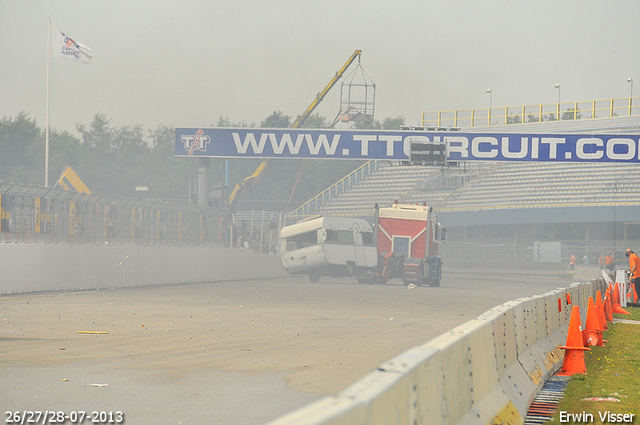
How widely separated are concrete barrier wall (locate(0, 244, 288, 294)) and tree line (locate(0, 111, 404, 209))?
5641cm

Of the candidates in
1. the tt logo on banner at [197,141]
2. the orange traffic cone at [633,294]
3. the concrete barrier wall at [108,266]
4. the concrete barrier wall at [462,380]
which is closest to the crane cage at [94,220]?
the concrete barrier wall at [108,266]

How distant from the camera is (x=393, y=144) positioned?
39.8 m

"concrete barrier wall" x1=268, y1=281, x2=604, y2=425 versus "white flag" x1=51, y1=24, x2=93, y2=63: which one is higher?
"white flag" x1=51, y1=24, x2=93, y2=63

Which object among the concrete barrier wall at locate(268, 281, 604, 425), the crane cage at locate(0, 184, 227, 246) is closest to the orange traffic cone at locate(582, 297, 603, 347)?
the concrete barrier wall at locate(268, 281, 604, 425)

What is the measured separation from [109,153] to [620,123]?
71638 mm

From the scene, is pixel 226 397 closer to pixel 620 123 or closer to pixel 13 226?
pixel 13 226

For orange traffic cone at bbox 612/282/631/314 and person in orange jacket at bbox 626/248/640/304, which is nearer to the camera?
orange traffic cone at bbox 612/282/631/314

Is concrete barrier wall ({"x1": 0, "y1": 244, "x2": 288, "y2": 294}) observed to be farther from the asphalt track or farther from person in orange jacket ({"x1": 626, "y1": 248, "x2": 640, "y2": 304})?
person in orange jacket ({"x1": 626, "y1": 248, "x2": 640, "y2": 304})

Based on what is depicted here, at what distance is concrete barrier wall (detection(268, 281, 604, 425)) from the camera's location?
315 cm

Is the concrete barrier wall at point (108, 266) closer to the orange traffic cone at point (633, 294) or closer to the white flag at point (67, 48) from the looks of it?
the white flag at point (67, 48)

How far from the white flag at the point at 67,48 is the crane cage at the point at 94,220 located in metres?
10.4

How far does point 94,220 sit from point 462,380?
21.4m

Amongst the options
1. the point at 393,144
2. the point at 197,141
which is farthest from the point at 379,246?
the point at 197,141

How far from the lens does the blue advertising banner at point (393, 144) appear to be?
129ft
